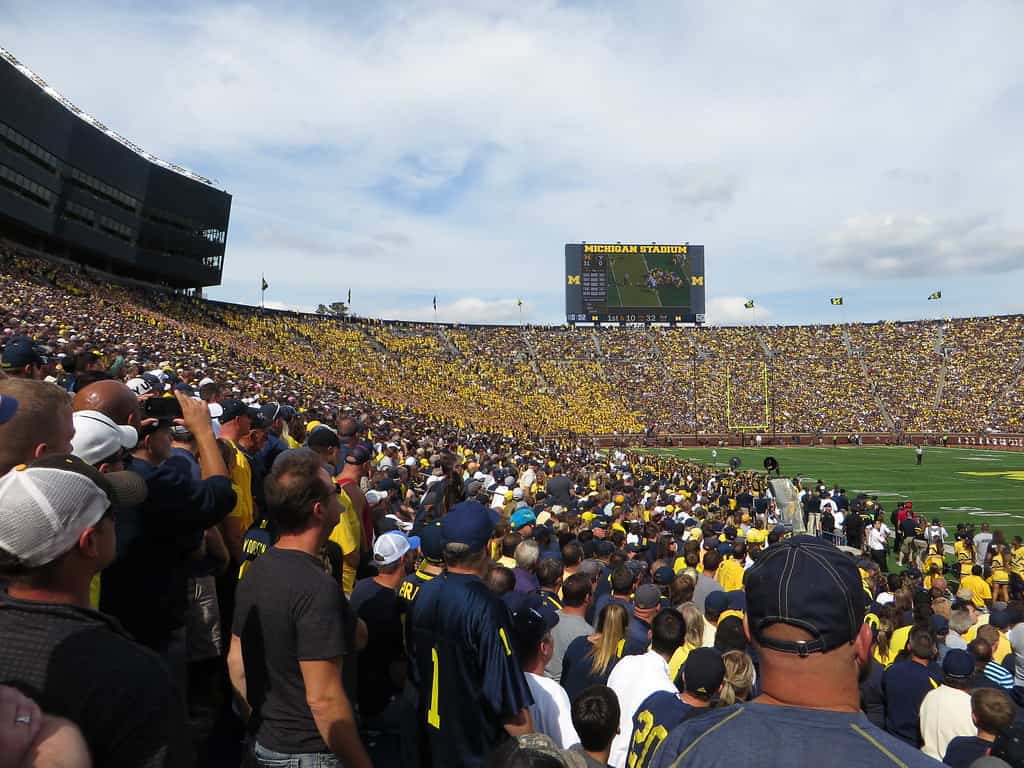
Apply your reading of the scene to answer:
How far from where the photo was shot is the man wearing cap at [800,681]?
1683 mm

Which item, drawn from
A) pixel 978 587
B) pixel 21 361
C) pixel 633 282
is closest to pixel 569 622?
pixel 21 361

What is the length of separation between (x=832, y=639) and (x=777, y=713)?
244 mm

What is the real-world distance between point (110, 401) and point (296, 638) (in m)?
1.48

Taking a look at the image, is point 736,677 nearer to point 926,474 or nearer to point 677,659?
point 677,659

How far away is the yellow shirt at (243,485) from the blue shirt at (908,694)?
4.83m

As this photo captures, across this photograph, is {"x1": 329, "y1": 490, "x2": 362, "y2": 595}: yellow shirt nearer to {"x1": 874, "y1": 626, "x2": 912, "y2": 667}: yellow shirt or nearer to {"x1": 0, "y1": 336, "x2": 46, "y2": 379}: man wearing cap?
{"x1": 0, "y1": 336, "x2": 46, "y2": 379}: man wearing cap

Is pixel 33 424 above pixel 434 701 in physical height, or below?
above

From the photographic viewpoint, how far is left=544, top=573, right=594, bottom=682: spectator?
4965mm

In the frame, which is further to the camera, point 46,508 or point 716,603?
point 716,603

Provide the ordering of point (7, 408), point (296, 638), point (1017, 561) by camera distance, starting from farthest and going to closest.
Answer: point (1017, 561) < point (296, 638) < point (7, 408)

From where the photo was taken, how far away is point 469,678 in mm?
3113

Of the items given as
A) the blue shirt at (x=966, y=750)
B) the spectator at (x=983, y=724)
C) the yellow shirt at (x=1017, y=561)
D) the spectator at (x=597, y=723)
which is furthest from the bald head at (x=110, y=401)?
A: the yellow shirt at (x=1017, y=561)

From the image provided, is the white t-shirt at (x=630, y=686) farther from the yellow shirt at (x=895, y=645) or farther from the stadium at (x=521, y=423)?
the yellow shirt at (x=895, y=645)

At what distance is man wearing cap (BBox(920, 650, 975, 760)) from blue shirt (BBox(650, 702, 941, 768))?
397 cm
